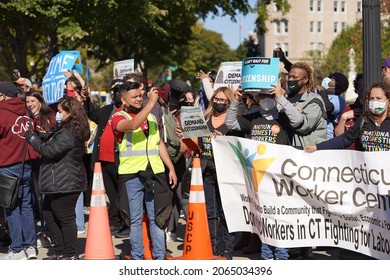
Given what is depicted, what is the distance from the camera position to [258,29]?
94.7 feet

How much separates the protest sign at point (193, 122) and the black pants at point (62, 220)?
1.33 metres

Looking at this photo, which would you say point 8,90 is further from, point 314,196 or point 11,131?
point 314,196

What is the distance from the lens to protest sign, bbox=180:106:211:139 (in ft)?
27.3

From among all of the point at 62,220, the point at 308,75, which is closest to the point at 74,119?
the point at 62,220

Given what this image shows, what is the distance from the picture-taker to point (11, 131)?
8.91m

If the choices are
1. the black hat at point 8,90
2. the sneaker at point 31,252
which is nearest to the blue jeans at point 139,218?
the sneaker at point 31,252

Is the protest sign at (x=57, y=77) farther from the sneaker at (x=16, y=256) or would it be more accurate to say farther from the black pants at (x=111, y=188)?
the sneaker at (x=16, y=256)

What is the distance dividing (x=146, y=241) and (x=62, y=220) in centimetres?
88

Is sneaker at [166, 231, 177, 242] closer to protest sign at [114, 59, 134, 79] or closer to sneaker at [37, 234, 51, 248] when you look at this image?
sneaker at [37, 234, 51, 248]

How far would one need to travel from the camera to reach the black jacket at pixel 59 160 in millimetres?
8375

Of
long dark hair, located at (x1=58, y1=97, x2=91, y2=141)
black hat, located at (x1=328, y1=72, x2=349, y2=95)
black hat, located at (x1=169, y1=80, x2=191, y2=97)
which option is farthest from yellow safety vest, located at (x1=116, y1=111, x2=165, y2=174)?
black hat, located at (x1=328, y1=72, x2=349, y2=95)
